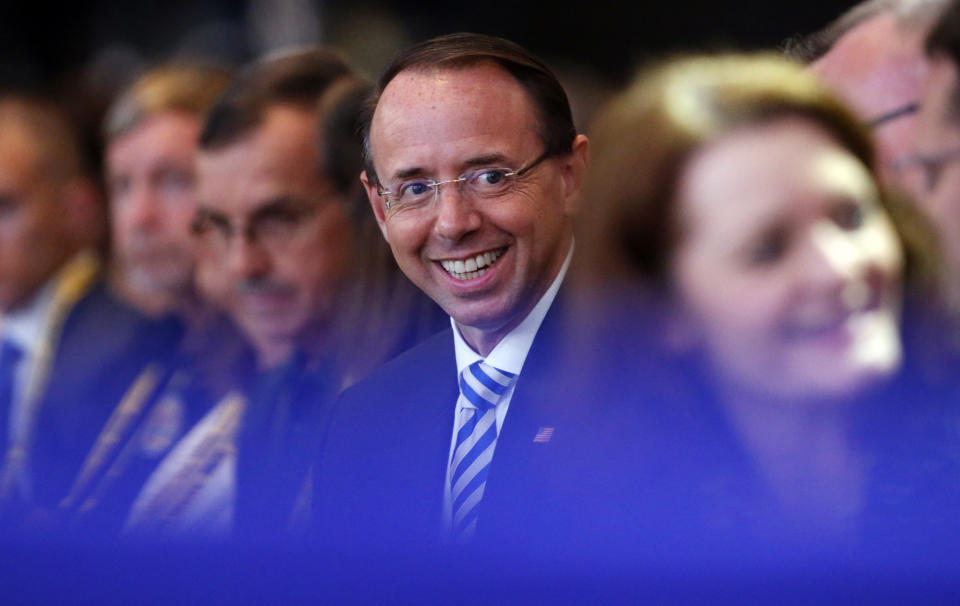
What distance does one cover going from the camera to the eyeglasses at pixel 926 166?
1443 millimetres

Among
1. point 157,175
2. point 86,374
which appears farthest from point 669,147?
point 86,374

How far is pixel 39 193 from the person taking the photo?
8.26 feet

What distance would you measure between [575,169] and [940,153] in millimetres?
482

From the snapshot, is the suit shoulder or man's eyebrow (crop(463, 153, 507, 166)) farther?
the suit shoulder

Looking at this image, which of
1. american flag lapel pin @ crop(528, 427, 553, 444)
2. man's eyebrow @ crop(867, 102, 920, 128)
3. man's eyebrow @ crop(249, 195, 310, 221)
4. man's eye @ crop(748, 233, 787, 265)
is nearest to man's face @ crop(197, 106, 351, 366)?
man's eyebrow @ crop(249, 195, 310, 221)

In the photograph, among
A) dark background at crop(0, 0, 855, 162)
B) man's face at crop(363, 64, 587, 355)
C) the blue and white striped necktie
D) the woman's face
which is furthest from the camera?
dark background at crop(0, 0, 855, 162)

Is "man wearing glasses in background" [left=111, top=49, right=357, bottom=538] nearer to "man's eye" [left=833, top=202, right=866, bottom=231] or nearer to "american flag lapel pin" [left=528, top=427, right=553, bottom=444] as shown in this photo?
"american flag lapel pin" [left=528, top=427, right=553, bottom=444]

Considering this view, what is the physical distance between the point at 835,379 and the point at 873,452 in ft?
0.38

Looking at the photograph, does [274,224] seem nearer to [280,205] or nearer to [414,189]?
[280,205]

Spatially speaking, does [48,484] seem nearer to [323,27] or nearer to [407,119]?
→ [323,27]

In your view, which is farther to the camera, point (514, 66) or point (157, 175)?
point (157, 175)

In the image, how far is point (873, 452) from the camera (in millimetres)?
1377

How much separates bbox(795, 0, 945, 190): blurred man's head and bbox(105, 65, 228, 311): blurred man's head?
3.80 feet

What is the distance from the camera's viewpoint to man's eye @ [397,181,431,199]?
1472mm
